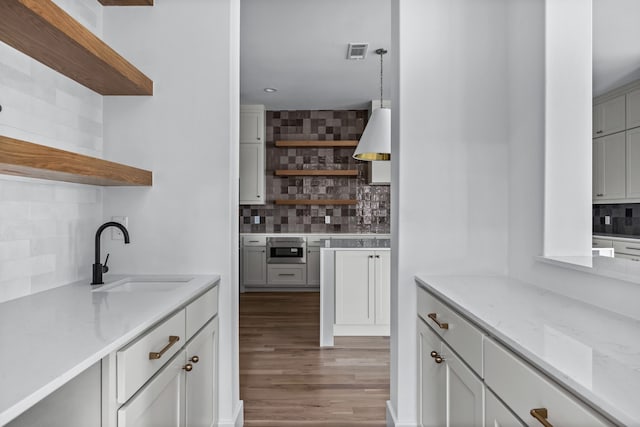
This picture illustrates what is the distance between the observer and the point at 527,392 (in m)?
0.99

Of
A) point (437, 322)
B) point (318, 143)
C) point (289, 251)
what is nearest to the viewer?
point (437, 322)

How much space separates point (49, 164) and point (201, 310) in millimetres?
818

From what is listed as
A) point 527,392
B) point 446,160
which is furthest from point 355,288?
point 527,392

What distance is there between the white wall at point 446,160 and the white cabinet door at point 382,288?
1.71 metres

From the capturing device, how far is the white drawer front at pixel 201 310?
5.41ft

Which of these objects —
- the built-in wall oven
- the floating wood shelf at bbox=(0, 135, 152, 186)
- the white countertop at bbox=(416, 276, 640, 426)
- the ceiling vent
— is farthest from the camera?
the built-in wall oven

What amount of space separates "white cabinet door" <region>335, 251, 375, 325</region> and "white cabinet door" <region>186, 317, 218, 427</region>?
190 cm

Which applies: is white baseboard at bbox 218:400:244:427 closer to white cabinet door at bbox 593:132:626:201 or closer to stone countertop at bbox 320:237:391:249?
stone countertop at bbox 320:237:391:249

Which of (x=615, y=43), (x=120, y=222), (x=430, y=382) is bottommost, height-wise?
(x=430, y=382)

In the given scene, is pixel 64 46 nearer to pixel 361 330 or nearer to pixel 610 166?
pixel 361 330

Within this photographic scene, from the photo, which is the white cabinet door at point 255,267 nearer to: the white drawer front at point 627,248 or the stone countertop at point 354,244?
the stone countertop at point 354,244

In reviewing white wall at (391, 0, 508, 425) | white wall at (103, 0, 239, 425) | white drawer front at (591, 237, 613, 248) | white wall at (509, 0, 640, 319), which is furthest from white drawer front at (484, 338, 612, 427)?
white drawer front at (591, 237, 613, 248)

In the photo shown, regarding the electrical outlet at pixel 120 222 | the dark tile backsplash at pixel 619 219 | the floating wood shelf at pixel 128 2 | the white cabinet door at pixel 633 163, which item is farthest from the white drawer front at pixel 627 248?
the floating wood shelf at pixel 128 2

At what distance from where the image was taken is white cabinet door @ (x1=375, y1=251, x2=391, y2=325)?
3805 mm
